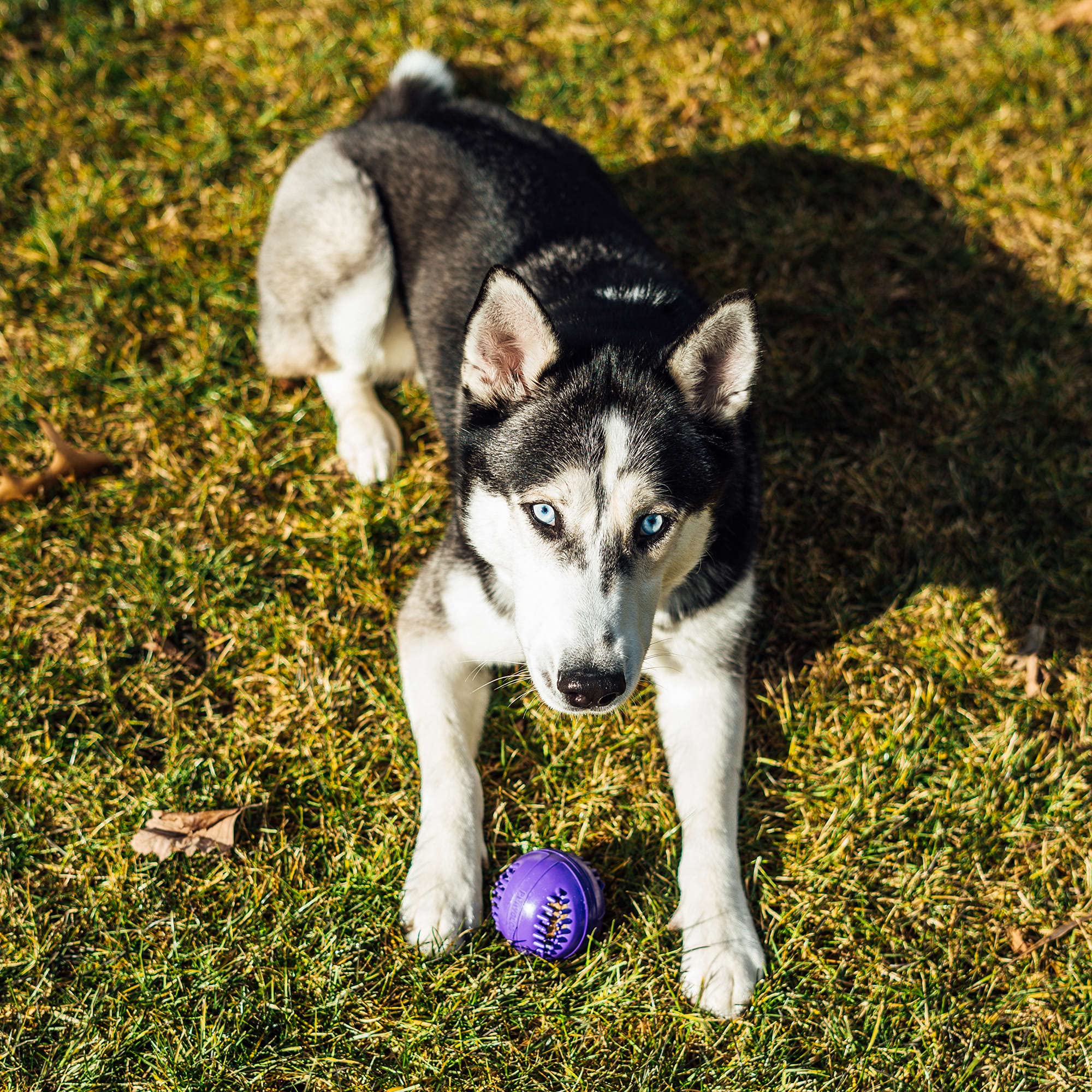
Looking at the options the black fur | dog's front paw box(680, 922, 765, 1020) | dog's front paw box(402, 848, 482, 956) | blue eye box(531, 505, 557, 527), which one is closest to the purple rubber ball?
dog's front paw box(402, 848, 482, 956)

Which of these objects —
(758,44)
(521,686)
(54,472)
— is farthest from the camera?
(758,44)

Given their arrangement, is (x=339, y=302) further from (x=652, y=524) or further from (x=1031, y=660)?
(x=1031, y=660)

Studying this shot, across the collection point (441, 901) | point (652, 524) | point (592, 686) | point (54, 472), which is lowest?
point (441, 901)

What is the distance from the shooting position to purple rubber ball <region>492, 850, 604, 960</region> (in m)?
2.89

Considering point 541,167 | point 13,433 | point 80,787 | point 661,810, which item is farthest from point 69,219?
point 661,810

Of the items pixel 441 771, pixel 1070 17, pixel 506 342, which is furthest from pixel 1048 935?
pixel 1070 17

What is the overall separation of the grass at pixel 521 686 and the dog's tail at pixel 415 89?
73cm

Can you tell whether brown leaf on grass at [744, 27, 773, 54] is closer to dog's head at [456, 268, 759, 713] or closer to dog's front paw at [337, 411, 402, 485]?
dog's front paw at [337, 411, 402, 485]

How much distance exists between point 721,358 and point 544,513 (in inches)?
27.7

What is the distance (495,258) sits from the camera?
12.0ft

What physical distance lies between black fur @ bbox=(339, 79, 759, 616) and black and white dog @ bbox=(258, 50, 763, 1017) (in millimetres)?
11

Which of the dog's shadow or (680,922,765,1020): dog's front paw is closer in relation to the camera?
(680,922,765,1020): dog's front paw

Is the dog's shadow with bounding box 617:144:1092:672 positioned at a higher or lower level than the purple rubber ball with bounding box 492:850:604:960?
higher

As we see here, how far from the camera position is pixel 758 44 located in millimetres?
5516
